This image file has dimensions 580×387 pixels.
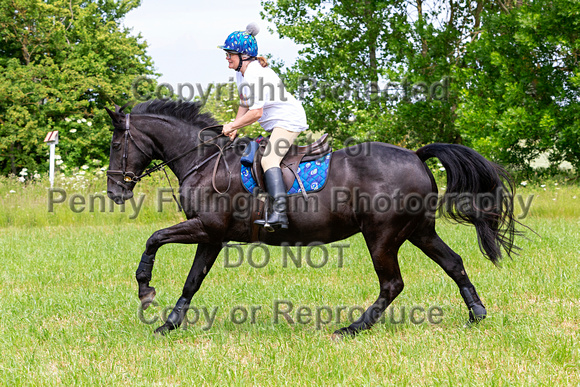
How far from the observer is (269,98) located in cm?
523

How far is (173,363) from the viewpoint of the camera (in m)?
4.32

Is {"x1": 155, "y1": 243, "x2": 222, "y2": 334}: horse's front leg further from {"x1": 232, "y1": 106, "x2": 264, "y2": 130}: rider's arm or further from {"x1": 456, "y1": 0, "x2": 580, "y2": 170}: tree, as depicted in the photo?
{"x1": 456, "y1": 0, "x2": 580, "y2": 170}: tree

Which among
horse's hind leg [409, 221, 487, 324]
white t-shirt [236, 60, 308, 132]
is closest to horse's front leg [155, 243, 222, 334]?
white t-shirt [236, 60, 308, 132]

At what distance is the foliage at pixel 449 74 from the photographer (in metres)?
16.5

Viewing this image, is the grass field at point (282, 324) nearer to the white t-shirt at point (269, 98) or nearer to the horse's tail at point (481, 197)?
the horse's tail at point (481, 197)

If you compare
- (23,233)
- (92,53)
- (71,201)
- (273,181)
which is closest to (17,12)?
(92,53)

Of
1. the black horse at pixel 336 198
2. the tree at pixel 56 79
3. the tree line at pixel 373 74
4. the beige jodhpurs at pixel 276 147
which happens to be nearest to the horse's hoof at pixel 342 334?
the black horse at pixel 336 198

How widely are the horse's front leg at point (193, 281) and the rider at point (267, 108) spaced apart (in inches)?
26.9

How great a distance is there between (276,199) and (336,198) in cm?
60

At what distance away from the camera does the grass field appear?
4.11m

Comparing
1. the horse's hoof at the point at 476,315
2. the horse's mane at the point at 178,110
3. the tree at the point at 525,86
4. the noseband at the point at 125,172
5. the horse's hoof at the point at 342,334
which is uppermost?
the tree at the point at 525,86

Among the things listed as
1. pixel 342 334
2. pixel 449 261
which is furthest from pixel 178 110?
pixel 449 261

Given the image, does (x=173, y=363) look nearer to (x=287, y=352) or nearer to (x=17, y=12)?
(x=287, y=352)

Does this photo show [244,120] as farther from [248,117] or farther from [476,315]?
[476,315]
